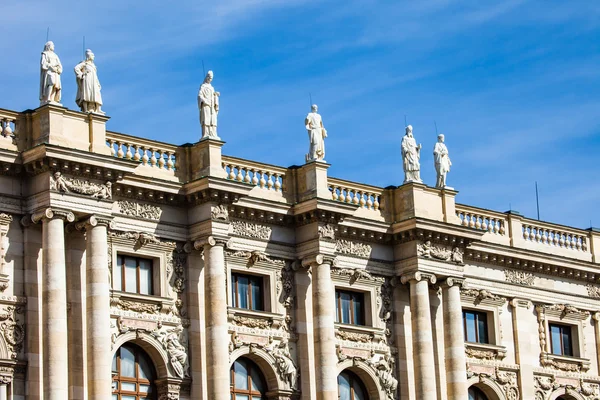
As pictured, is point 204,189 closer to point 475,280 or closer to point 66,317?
point 66,317

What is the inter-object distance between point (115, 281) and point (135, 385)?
2.73 m

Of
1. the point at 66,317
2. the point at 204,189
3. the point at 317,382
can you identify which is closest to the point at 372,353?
the point at 317,382

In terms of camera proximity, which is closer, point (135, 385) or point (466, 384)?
point (135, 385)

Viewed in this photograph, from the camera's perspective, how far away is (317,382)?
48875 millimetres

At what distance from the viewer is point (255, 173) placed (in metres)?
50.0

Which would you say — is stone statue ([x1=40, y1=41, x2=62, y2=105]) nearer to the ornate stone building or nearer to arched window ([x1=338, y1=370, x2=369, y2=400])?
the ornate stone building

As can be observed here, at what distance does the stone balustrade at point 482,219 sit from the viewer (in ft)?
180

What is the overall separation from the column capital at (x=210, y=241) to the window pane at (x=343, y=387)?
5709mm

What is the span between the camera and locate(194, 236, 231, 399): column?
46562 millimetres

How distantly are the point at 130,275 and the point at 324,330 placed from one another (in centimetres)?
597

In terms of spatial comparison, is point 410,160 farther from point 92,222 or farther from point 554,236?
point 92,222

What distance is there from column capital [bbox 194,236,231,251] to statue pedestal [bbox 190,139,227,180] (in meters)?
1.69

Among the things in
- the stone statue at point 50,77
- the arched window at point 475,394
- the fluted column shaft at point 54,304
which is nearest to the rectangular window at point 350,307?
the arched window at point 475,394

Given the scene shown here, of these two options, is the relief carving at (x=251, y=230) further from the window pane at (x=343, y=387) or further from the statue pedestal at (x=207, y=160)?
the window pane at (x=343, y=387)
